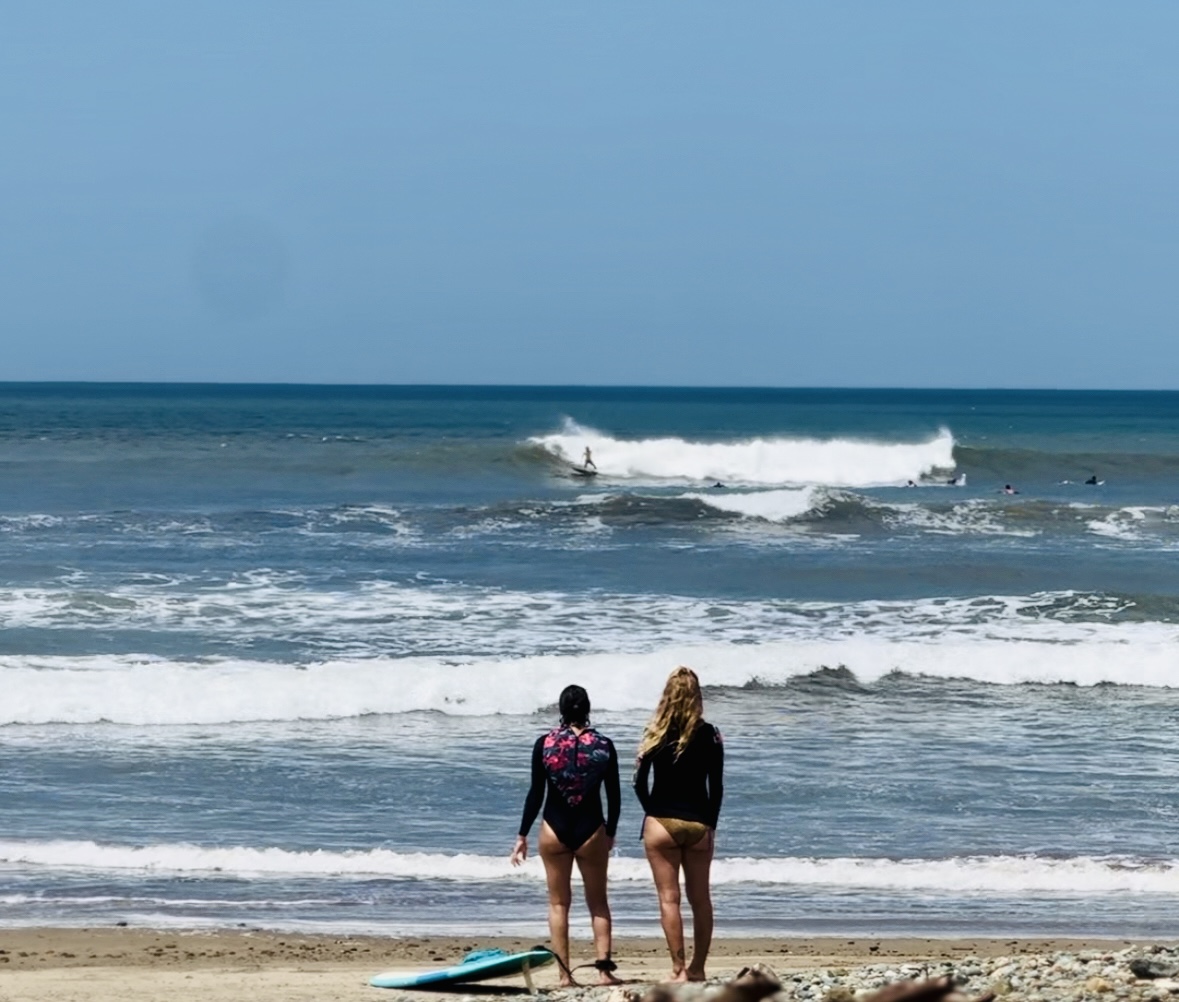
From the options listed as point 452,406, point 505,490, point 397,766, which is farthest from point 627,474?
point 452,406

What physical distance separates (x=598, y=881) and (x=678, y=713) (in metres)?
1.00

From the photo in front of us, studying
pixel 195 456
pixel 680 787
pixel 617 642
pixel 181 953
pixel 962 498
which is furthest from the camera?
pixel 195 456

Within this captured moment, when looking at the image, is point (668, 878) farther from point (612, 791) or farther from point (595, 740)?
point (595, 740)

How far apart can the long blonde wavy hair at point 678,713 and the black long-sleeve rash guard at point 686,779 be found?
0.02m

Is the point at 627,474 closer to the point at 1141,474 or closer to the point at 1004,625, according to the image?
the point at 1141,474

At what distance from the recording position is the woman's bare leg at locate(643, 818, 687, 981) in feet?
25.0

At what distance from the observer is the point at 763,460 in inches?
2224

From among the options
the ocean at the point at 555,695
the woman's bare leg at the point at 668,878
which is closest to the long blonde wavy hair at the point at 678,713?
the woman's bare leg at the point at 668,878

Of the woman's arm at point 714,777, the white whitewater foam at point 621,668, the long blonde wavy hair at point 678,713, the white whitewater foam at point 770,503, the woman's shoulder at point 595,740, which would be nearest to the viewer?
the long blonde wavy hair at point 678,713

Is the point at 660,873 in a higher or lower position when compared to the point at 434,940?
higher

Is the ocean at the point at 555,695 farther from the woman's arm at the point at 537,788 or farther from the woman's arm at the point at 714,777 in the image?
the woman's arm at the point at 714,777

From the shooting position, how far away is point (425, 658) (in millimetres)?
18422

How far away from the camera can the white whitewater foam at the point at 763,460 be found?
54.2m

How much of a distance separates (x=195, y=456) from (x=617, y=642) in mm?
35789
